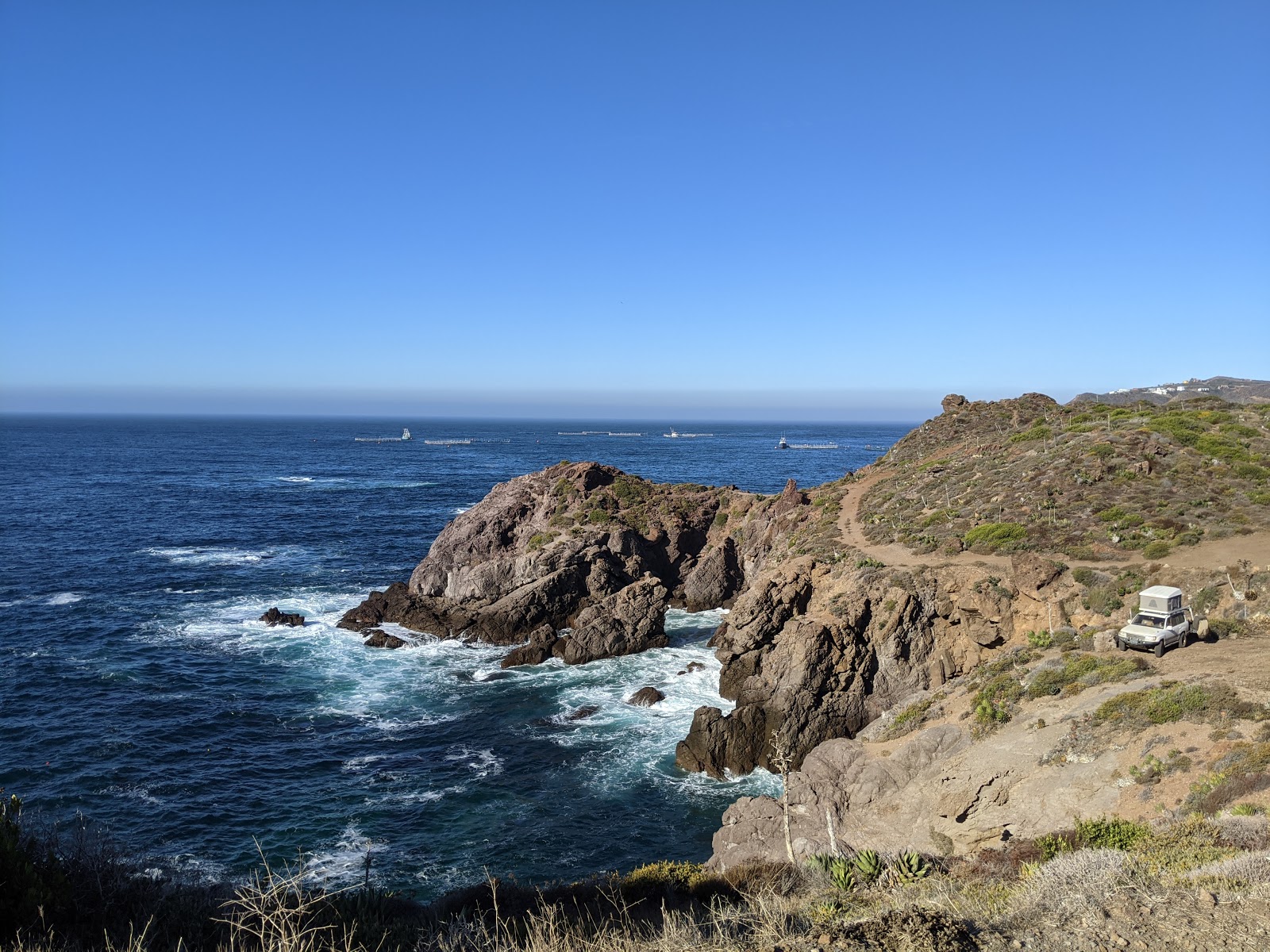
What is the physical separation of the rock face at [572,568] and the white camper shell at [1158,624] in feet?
84.0

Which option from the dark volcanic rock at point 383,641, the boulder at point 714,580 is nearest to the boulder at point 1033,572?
the boulder at point 714,580

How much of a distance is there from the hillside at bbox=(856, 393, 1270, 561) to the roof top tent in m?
6.46

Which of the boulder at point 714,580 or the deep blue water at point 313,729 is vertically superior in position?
the boulder at point 714,580

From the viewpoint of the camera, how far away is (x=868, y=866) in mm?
15914

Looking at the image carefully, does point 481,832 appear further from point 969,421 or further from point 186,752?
point 969,421

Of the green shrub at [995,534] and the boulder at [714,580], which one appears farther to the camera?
the boulder at [714,580]

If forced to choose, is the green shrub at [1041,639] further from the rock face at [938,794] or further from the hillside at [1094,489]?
the hillside at [1094,489]

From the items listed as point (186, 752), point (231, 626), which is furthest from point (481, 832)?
point (231, 626)

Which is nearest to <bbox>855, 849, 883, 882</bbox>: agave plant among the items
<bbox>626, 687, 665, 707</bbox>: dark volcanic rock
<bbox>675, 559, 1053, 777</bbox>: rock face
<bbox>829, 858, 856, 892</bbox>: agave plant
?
<bbox>829, 858, 856, 892</bbox>: agave plant

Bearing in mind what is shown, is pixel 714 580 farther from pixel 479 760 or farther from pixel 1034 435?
pixel 1034 435

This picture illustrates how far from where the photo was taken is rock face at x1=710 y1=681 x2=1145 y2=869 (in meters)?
19.1

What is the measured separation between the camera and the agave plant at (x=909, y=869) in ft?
49.3

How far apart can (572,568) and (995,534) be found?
2610 centimetres

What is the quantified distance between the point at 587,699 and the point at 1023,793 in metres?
22.2
